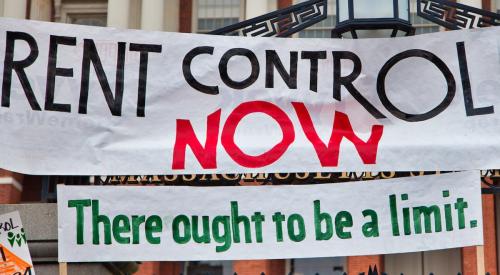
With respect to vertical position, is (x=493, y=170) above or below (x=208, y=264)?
above

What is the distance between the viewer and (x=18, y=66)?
9.42 metres

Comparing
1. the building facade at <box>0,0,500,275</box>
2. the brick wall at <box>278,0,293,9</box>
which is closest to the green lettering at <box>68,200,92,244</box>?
the building facade at <box>0,0,500,275</box>

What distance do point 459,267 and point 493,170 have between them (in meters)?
26.9

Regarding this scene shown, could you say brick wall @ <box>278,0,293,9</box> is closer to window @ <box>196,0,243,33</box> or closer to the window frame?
the window frame

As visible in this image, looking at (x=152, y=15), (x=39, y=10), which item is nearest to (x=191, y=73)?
(x=152, y=15)

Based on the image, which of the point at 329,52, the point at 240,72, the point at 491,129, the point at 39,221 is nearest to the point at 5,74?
the point at 39,221

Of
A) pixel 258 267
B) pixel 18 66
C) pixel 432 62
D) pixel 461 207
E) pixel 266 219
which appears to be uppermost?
pixel 432 62

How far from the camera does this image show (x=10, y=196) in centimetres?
3762

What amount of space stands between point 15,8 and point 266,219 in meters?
30.4

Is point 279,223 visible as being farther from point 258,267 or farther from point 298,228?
point 258,267

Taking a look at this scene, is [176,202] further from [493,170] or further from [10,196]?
[10,196]

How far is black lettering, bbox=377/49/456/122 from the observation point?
30.9 feet

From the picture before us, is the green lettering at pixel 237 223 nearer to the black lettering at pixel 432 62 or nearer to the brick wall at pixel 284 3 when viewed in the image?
the black lettering at pixel 432 62

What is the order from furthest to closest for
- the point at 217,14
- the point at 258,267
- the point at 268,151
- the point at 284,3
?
the point at 217,14
the point at 284,3
the point at 258,267
the point at 268,151
